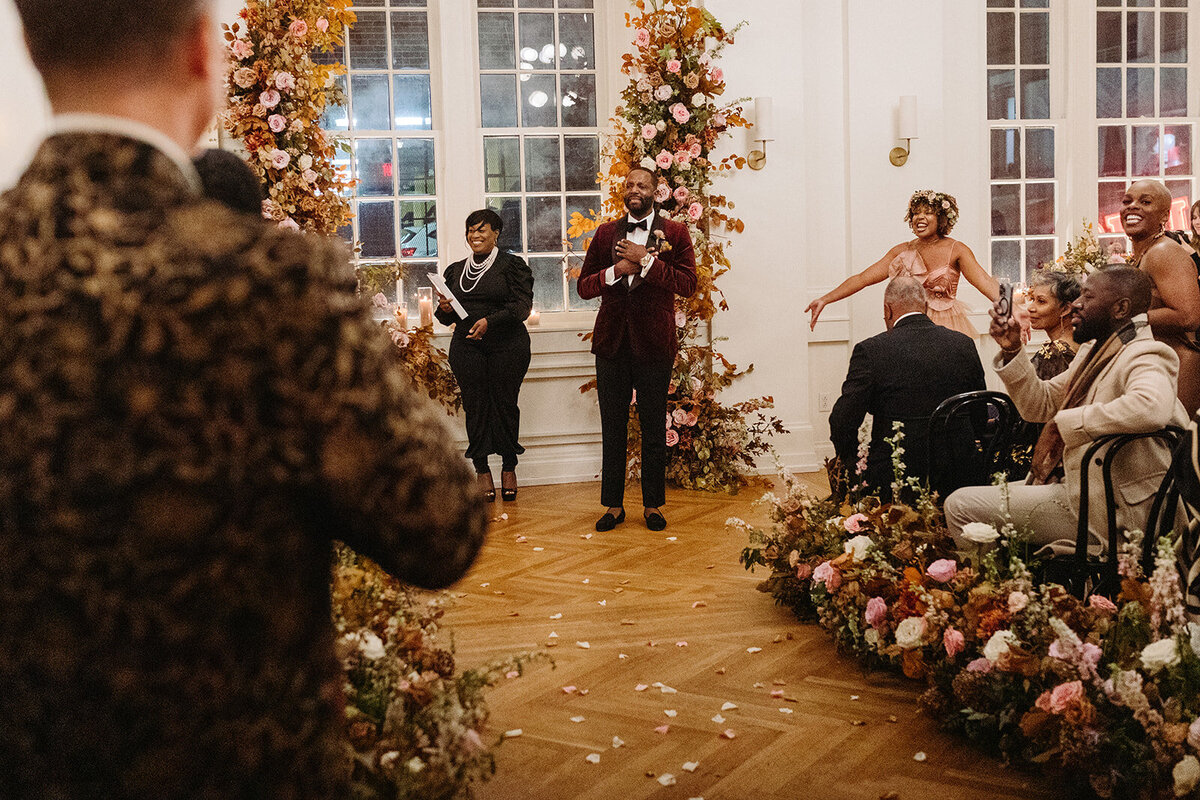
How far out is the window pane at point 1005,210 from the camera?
26.3ft

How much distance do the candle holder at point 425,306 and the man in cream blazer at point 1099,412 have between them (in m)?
4.08

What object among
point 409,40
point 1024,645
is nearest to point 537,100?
point 409,40

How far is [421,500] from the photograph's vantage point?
0.99m

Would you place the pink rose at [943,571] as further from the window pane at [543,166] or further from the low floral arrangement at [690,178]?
the window pane at [543,166]

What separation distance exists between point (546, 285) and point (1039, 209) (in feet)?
12.1

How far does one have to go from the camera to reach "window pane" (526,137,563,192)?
7.62 meters

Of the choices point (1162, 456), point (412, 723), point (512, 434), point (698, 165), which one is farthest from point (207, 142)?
point (1162, 456)

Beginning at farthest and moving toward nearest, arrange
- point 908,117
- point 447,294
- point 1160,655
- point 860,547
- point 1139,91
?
point 1139,91 < point 908,117 < point 447,294 < point 860,547 < point 1160,655

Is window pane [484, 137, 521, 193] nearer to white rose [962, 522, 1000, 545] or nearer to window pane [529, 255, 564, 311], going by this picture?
window pane [529, 255, 564, 311]

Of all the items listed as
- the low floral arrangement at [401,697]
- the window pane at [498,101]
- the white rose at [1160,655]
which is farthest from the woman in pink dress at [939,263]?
the low floral arrangement at [401,697]

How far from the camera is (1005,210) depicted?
8.04 meters

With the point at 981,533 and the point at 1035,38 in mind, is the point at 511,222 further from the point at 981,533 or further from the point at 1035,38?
the point at 981,533

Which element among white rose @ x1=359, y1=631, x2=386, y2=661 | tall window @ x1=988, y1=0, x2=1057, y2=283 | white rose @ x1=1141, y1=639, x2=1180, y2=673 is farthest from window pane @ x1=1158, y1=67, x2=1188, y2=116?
white rose @ x1=359, y1=631, x2=386, y2=661

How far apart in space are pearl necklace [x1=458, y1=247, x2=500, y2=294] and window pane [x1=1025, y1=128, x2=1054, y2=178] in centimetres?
420
